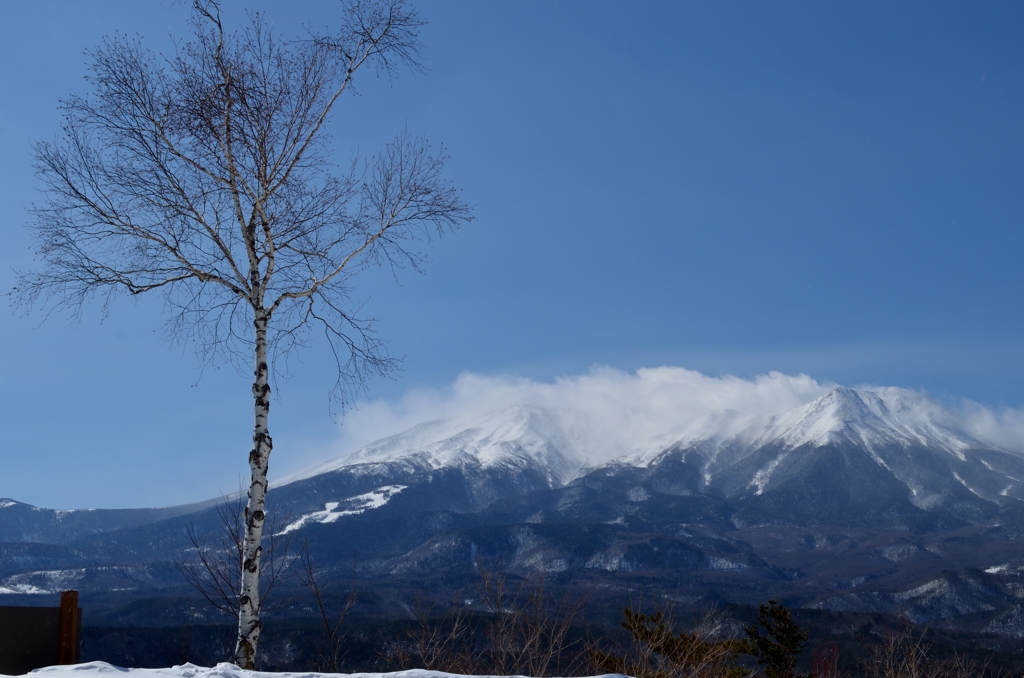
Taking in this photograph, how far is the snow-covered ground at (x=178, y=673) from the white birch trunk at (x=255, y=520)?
5.06ft

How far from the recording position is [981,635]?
545 ft

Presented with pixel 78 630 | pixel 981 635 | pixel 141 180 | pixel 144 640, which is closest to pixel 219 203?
pixel 141 180

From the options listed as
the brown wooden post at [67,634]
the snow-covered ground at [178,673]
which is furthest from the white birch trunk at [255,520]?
the brown wooden post at [67,634]

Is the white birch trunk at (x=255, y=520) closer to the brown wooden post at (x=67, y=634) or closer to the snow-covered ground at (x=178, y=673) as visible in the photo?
the snow-covered ground at (x=178, y=673)

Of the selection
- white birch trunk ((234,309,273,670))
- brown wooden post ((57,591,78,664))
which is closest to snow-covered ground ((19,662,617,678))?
brown wooden post ((57,591,78,664))

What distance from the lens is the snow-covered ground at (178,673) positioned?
8.01 m

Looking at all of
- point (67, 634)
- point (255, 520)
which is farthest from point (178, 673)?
point (255, 520)

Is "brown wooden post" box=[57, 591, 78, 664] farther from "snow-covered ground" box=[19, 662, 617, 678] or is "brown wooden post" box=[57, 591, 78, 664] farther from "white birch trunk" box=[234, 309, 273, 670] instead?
"white birch trunk" box=[234, 309, 273, 670]

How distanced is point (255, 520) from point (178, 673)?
2544mm

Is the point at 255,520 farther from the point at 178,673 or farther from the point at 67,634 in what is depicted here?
the point at 178,673

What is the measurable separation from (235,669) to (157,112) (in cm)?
731

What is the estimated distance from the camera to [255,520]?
1050cm

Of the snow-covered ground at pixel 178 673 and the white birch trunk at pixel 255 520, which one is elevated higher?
the white birch trunk at pixel 255 520

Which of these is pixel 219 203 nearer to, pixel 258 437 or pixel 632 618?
pixel 258 437
